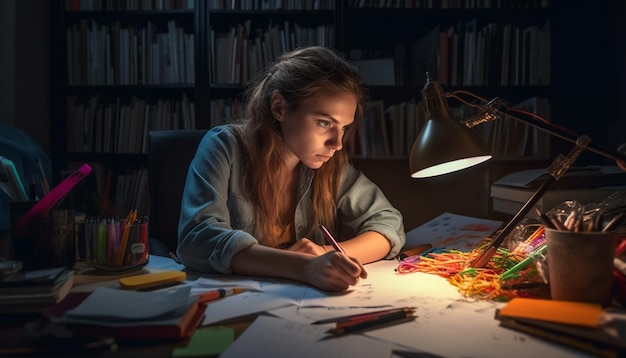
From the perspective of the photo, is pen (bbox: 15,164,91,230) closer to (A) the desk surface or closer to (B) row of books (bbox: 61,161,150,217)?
(A) the desk surface

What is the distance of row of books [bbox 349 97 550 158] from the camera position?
215cm

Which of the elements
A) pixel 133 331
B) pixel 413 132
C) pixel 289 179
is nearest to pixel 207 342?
pixel 133 331

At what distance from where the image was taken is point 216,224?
101 centimetres

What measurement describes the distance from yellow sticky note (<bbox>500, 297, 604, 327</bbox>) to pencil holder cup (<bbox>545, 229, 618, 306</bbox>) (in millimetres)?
31

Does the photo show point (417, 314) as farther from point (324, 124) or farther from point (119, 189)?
point (119, 189)

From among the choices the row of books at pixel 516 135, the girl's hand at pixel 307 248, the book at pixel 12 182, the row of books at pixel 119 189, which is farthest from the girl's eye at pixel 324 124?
the row of books at pixel 119 189

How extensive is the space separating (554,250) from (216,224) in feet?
2.00

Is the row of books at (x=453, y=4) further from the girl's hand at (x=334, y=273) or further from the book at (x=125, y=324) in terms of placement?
the book at (x=125, y=324)

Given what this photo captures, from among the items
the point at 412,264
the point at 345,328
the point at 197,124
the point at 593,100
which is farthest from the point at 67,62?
the point at 593,100

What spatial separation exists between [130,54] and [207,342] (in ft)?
6.74

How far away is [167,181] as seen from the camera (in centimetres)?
146

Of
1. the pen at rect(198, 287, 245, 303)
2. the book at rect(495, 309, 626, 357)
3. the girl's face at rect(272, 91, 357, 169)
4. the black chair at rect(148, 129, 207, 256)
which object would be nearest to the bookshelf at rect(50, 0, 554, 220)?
the black chair at rect(148, 129, 207, 256)

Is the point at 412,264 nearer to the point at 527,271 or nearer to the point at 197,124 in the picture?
the point at 527,271

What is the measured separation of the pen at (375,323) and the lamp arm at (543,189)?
0.30 meters
